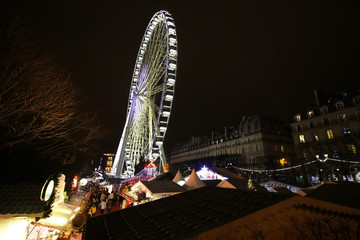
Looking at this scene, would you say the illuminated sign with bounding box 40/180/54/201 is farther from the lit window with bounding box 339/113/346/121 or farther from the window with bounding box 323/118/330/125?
the window with bounding box 323/118/330/125

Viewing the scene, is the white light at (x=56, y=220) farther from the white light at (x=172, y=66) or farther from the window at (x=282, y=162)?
the window at (x=282, y=162)

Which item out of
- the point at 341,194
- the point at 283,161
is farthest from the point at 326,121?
the point at 341,194

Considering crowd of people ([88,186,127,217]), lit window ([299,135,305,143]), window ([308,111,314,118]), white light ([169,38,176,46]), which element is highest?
white light ([169,38,176,46])

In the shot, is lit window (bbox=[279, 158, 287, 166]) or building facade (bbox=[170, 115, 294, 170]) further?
building facade (bbox=[170, 115, 294, 170])

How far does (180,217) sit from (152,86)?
68.4ft

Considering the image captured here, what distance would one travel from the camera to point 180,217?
3.08 m

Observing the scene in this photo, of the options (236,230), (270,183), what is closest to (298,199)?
(236,230)

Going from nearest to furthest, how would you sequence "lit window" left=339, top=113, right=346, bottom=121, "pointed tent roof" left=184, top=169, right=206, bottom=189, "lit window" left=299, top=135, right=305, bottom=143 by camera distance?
"pointed tent roof" left=184, top=169, right=206, bottom=189, "lit window" left=339, top=113, right=346, bottom=121, "lit window" left=299, top=135, right=305, bottom=143

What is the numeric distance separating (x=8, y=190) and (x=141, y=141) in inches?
851

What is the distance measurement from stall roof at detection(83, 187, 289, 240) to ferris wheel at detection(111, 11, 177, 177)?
57.2 feet

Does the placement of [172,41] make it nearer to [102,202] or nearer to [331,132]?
[102,202]

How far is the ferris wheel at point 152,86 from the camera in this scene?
68.6 feet

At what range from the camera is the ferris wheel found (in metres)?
20.9

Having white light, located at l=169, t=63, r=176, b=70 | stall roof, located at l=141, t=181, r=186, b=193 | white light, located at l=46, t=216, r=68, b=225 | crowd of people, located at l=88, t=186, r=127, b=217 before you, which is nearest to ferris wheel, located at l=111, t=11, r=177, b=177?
white light, located at l=169, t=63, r=176, b=70
